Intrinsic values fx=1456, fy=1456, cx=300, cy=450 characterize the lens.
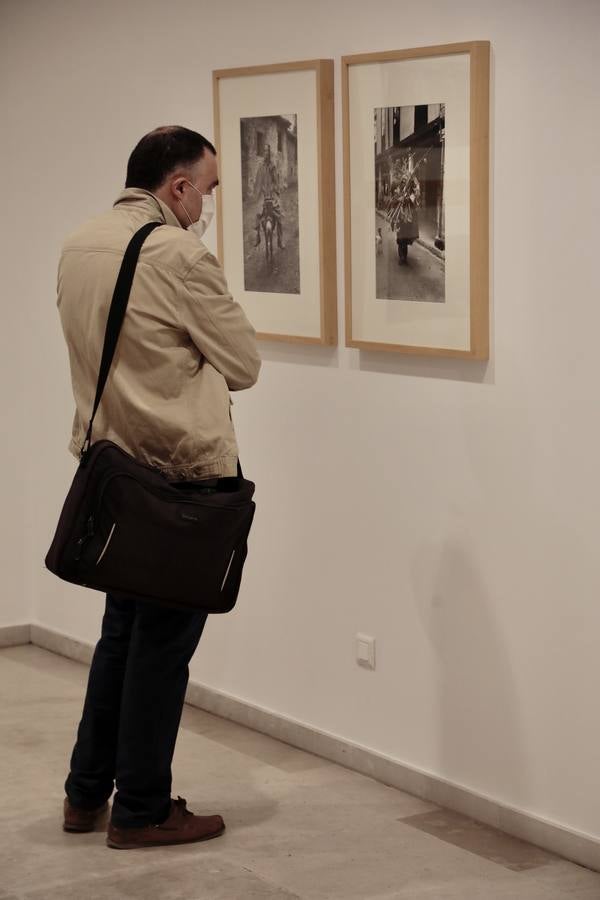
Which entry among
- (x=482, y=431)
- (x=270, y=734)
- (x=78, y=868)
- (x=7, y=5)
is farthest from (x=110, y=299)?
(x=7, y=5)

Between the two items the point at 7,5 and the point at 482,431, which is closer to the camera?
the point at 482,431

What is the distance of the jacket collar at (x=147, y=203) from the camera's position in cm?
325

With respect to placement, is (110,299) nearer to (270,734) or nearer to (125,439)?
(125,439)

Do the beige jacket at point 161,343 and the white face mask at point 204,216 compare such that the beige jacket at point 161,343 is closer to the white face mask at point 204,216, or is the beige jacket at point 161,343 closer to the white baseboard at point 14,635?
the white face mask at point 204,216

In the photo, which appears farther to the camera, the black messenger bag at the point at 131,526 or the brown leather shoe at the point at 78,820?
the brown leather shoe at the point at 78,820

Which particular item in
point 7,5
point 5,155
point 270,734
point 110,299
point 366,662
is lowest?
point 270,734

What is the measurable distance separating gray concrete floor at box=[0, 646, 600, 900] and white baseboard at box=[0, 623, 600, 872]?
3 cm

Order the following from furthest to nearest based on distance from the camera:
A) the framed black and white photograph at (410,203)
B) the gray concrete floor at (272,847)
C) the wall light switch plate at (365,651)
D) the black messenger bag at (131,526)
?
the wall light switch plate at (365,651) → the framed black and white photograph at (410,203) → the gray concrete floor at (272,847) → the black messenger bag at (131,526)

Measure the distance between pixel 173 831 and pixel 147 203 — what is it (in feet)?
4.81

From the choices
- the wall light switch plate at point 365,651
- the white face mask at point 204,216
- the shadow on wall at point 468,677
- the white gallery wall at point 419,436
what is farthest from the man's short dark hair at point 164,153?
the wall light switch plate at point 365,651

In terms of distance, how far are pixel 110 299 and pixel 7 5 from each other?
7.70 feet

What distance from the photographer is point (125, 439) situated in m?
3.20

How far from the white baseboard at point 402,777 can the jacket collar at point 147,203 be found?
1576 millimetres

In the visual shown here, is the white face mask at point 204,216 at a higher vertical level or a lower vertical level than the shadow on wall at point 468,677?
higher
